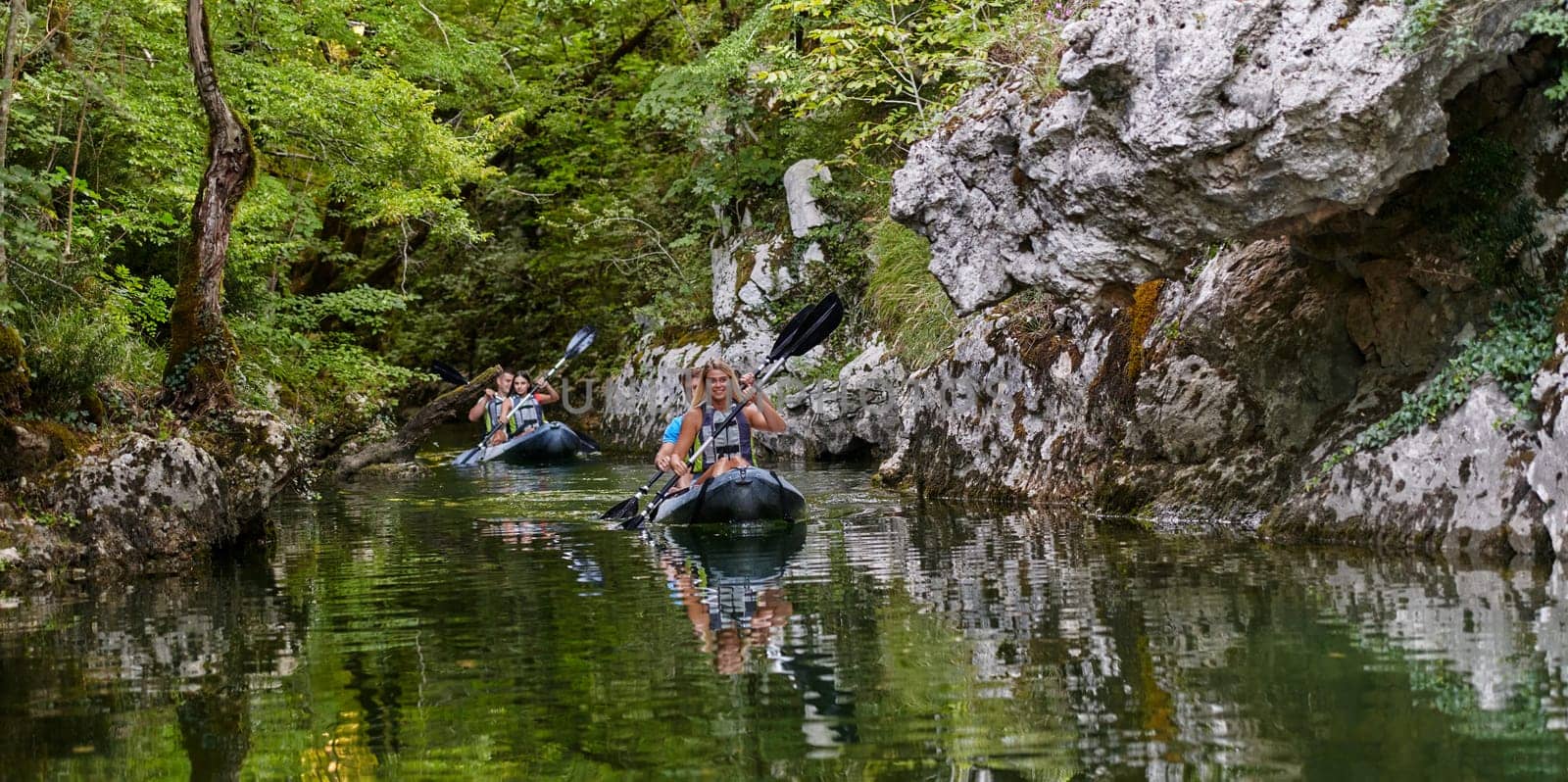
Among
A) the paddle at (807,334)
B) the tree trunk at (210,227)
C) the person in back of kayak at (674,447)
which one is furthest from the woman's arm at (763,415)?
the tree trunk at (210,227)

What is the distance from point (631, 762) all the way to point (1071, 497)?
8217 millimetres

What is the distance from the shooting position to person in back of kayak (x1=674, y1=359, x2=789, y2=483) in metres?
12.5

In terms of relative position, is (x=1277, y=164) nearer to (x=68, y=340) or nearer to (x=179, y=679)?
(x=179, y=679)

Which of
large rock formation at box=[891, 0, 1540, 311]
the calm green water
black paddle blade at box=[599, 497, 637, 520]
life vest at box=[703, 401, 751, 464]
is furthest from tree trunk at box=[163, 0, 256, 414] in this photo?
large rock formation at box=[891, 0, 1540, 311]

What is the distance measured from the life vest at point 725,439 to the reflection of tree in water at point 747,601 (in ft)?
2.83

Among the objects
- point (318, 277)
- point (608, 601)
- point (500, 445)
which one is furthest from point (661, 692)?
point (318, 277)

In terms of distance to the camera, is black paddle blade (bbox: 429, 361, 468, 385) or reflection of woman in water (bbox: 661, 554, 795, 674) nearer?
reflection of woman in water (bbox: 661, 554, 795, 674)

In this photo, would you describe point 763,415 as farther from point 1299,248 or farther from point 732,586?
point 1299,248

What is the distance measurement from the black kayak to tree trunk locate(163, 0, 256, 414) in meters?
3.64

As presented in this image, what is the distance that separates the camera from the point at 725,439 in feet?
41.3

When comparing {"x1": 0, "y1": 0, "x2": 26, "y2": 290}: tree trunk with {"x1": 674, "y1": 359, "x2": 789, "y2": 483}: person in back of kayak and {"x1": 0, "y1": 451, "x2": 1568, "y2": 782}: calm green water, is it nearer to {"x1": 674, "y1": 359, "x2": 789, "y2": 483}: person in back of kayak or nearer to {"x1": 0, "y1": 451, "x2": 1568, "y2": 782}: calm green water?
{"x1": 0, "y1": 451, "x2": 1568, "y2": 782}: calm green water

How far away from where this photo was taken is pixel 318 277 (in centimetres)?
2445

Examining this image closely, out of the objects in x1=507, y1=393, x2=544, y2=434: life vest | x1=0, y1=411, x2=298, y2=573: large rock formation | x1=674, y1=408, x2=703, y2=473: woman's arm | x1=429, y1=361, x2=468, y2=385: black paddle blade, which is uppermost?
x1=429, y1=361, x2=468, y2=385: black paddle blade

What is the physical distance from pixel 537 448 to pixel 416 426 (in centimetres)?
375
